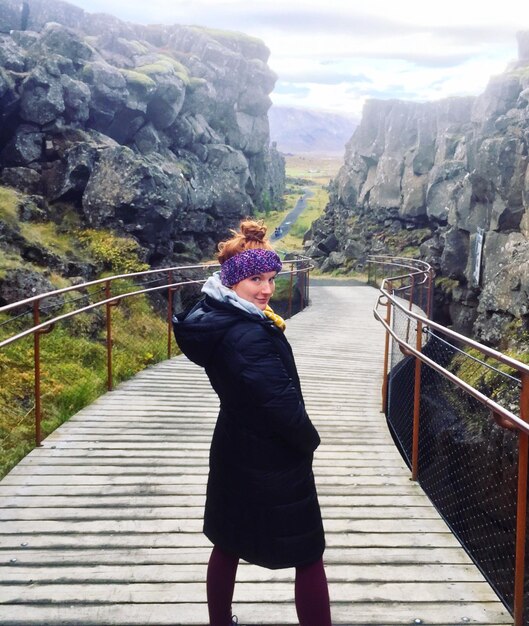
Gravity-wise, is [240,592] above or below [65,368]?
above

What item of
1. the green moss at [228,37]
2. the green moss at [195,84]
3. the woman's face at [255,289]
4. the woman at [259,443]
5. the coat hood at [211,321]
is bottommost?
the woman at [259,443]

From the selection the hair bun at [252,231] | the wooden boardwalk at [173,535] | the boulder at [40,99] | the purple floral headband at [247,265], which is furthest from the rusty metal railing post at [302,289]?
the purple floral headband at [247,265]

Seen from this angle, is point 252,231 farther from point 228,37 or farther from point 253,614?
point 228,37

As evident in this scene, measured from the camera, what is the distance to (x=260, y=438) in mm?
2092

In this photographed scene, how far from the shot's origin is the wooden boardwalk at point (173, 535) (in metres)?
2.80

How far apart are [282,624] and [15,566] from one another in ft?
4.68

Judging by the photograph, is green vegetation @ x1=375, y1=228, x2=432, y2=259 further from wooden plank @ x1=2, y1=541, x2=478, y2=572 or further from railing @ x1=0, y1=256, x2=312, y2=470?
wooden plank @ x1=2, y1=541, x2=478, y2=572

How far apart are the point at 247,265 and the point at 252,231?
0.60 ft

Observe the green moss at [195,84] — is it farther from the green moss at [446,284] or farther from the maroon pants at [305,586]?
the maroon pants at [305,586]

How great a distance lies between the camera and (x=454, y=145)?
29.4m

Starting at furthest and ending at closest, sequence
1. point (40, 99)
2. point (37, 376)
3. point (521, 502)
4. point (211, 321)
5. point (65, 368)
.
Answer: point (40, 99)
point (65, 368)
point (37, 376)
point (521, 502)
point (211, 321)

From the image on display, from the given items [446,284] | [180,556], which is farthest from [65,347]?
[446,284]

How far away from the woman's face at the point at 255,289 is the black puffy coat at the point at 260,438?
0.41ft

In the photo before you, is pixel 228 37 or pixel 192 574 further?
pixel 228 37
